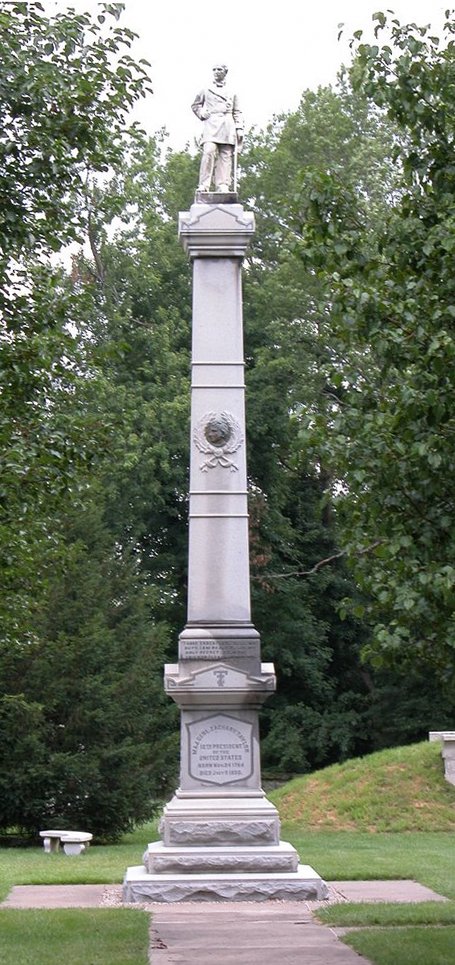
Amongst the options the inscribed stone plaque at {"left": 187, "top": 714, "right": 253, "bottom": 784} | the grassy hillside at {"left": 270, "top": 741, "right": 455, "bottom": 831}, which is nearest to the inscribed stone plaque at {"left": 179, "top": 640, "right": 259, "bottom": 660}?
the inscribed stone plaque at {"left": 187, "top": 714, "right": 253, "bottom": 784}

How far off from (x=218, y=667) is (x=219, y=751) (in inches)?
32.4

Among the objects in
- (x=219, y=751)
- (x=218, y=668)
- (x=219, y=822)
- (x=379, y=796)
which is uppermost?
(x=218, y=668)

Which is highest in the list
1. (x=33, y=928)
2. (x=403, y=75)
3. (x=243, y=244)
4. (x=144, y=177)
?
(x=144, y=177)

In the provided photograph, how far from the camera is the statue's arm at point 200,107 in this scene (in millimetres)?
16250

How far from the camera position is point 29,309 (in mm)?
12008

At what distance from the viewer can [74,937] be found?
10.2m

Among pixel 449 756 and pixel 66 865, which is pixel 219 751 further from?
pixel 449 756

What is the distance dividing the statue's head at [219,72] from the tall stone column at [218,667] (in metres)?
1.74

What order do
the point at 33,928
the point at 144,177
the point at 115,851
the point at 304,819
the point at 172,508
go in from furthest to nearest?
the point at 144,177
the point at 172,508
the point at 304,819
the point at 115,851
the point at 33,928

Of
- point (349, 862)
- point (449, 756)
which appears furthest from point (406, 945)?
point (449, 756)

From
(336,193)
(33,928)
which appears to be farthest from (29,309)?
(33,928)

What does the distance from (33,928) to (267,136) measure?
33095 mm

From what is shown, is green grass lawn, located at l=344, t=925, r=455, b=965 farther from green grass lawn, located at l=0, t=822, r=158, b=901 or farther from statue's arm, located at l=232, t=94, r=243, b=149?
statue's arm, located at l=232, t=94, r=243, b=149

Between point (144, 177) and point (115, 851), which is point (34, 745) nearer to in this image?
point (115, 851)
